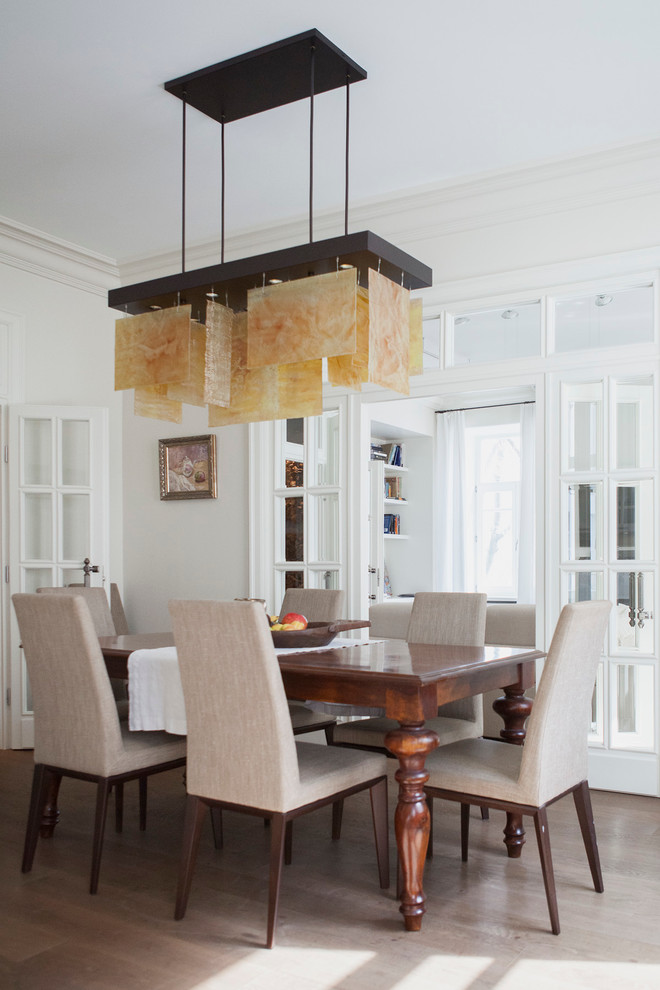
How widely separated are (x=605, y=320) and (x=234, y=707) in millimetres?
2852

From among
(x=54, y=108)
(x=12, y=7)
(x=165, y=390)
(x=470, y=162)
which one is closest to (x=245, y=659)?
(x=165, y=390)

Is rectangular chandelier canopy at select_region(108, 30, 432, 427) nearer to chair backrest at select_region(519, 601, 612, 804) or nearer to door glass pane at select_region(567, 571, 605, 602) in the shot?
chair backrest at select_region(519, 601, 612, 804)

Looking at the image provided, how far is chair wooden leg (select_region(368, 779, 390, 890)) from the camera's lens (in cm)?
281

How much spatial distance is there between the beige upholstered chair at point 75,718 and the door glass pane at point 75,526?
2.43 m

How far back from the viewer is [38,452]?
212 inches

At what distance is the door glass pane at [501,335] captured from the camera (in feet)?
14.8

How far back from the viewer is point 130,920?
2.63 meters

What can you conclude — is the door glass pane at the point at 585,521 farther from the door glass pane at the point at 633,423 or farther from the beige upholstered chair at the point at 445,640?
the beige upholstered chair at the point at 445,640

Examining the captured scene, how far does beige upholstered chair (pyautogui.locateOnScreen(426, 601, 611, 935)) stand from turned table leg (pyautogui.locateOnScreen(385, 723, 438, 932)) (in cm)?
16

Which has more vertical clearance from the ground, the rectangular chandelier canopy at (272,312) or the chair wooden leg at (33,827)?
the rectangular chandelier canopy at (272,312)

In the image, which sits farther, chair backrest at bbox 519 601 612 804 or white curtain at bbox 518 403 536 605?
white curtain at bbox 518 403 536 605

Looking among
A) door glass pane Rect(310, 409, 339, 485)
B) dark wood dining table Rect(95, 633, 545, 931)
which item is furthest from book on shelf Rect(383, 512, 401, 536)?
dark wood dining table Rect(95, 633, 545, 931)

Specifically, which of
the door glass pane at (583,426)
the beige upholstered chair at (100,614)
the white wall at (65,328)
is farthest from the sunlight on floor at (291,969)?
the white wall at (65,328)

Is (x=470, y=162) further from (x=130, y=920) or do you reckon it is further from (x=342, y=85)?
(x=130, y=920)
